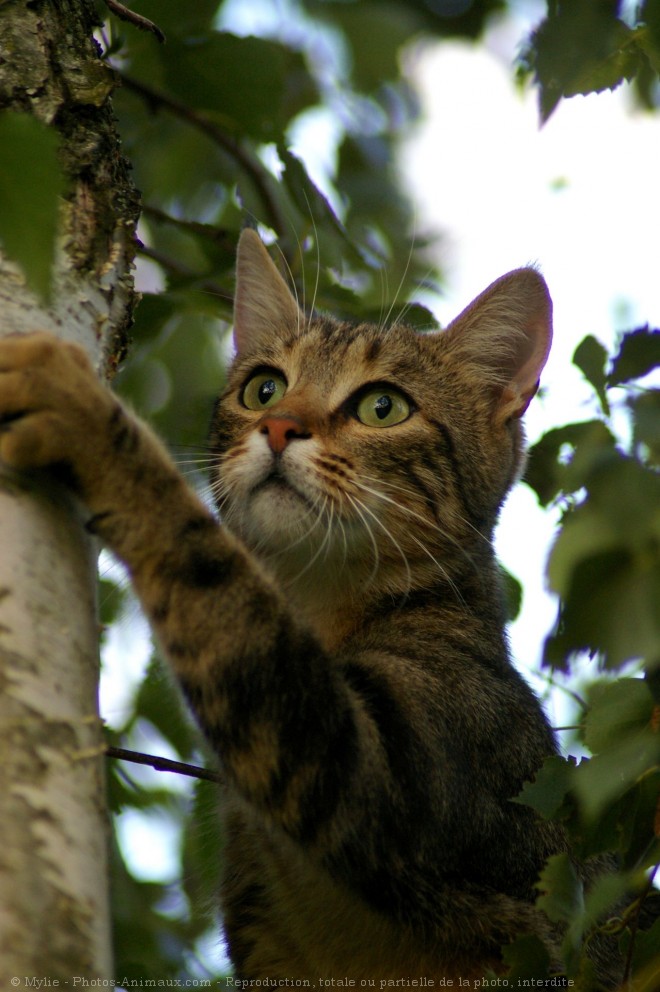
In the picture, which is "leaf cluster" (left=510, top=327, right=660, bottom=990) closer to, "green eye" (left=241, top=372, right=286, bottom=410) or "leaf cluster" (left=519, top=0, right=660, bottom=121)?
"leaf cluster" (left=519, top=0, right=660, bottom=121)

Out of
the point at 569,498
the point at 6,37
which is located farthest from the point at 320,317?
the point at 6,37

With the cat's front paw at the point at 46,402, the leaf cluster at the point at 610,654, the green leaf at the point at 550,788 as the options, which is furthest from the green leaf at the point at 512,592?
the cat's front paw at the point at 46,402

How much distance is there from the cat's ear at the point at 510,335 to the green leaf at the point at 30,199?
330 centimetres

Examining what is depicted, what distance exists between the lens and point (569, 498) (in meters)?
3.53

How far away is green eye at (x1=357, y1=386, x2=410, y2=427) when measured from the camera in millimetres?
4445

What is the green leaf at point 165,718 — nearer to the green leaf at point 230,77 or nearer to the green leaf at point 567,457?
the green leaf at point 567,457

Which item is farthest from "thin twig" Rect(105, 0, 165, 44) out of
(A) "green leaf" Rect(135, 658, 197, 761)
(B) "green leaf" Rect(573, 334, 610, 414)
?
Answer: (A) "green leaf" Rect(135, 658, 197, 761)

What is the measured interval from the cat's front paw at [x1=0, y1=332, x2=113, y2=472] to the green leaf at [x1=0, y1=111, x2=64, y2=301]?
2.19ft

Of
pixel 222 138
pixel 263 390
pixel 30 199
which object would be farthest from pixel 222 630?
pixel 222 138

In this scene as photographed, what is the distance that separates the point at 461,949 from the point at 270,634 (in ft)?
4.41

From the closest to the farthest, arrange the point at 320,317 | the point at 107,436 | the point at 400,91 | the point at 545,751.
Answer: the point at 107,436 → the point at 545,751 → the point at 320,317 → the point at 400,91

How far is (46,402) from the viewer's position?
2.46 m

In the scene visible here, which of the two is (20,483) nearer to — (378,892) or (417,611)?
(378,892)

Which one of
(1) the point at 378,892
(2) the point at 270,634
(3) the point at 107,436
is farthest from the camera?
(1) the point at 378,892
